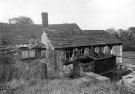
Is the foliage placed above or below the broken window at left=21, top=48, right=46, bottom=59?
above

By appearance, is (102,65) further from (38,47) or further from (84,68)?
(38,47)

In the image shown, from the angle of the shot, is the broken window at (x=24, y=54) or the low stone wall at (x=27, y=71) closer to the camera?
the low stone wall at (x=27, y=71)

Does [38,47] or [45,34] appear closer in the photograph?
[45,34]

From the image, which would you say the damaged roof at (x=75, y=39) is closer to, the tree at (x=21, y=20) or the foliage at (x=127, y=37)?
the foliage at (x=127, y=37)

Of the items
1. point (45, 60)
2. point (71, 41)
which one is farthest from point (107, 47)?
point (45, 60)

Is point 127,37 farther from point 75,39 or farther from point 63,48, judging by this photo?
point 63,48

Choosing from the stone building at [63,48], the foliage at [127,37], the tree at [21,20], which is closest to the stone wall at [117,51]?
the stone building at [63,48]

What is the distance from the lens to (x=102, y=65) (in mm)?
15641

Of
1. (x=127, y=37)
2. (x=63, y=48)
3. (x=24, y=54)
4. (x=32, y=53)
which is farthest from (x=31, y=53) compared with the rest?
(x=127, y=37)

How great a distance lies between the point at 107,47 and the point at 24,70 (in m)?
11.4

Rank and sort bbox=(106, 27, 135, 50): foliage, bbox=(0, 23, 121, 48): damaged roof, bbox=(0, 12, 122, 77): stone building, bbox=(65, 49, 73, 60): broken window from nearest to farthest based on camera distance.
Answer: bbox=(0, 12, 122, 77): stone building < bbox=(65, 49, 73, 60): broken window < bbox=(0, 23, 121, 48): damaged roof < bbox=(106, 27, 135, 50): foliage

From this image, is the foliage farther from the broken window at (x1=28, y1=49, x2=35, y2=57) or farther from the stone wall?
the broken window at (x1=28, y1=49, x2=35, y2=57)

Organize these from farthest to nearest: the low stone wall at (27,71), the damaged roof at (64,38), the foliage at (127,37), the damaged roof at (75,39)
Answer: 1. the foliage at (127,37)
2. the damaged roof at (64,38)
3. the damaged roof at (75,39)
4. the low stone wall at (27,71)

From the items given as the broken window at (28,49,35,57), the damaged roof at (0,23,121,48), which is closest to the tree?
the damaged roof at (0,23,121,48)
